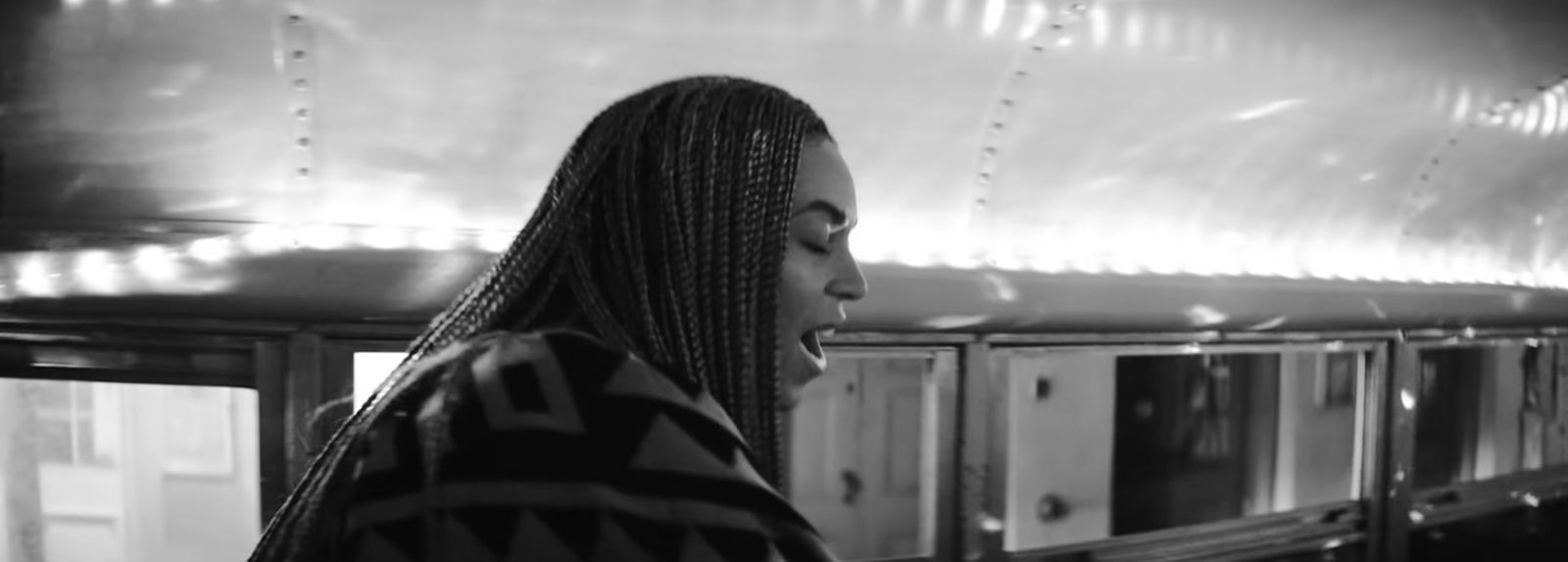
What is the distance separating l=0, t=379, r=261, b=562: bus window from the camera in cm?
226

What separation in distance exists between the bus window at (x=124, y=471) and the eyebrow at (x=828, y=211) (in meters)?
1.73

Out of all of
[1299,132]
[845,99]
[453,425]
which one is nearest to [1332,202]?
[1299,132]

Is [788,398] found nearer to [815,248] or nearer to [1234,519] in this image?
[815,248]

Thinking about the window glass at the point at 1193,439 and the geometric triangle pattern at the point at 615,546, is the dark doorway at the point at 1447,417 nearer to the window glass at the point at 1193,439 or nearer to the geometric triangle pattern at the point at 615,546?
the window glass at the point at 1193,439

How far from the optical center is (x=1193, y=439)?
12.0ft

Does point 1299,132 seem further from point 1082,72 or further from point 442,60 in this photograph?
point 442,60

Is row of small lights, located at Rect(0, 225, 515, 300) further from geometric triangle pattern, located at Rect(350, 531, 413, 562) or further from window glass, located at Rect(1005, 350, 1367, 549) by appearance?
window glass, located at Rect(1005, 350, 1367, 549)

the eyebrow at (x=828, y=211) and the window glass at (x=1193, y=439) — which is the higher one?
the eyebrow at (x=828, y=211)

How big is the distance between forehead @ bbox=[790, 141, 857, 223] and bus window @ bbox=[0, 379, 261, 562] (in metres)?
1.74

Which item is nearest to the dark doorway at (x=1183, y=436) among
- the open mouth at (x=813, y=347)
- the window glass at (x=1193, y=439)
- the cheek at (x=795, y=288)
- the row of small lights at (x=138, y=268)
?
the window glass at (x=1193, y=439)

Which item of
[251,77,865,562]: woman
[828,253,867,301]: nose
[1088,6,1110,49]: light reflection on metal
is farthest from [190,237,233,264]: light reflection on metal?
[1088,6,1110,49]: light reflection on metal

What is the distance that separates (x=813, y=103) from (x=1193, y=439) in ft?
7.65

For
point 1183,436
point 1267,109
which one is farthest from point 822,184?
point 1183,436

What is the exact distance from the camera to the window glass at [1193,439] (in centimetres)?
319
